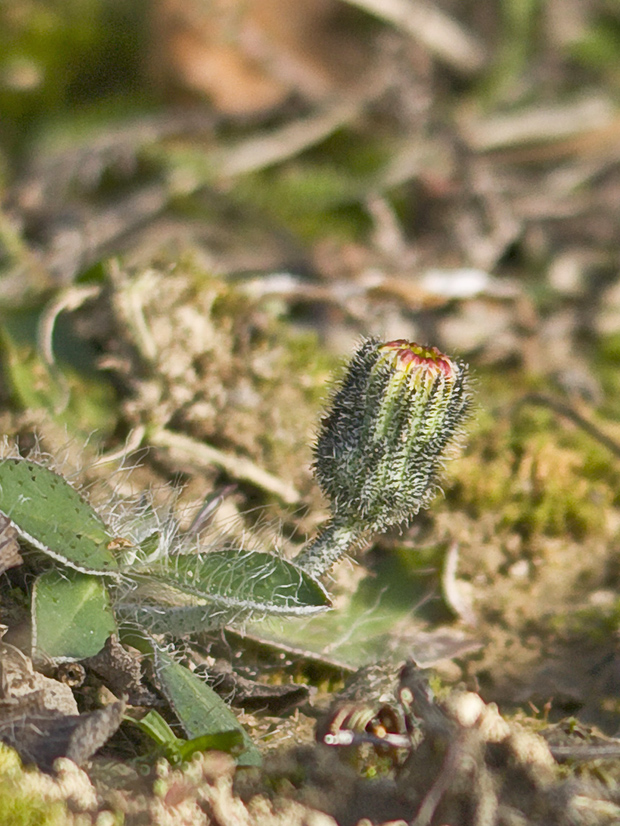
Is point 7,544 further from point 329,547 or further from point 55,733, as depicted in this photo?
point 329,547

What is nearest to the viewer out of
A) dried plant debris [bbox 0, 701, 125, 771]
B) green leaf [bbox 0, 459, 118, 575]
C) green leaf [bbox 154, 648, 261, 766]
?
dried plant debris [bbox 0, 701, 125, 771]

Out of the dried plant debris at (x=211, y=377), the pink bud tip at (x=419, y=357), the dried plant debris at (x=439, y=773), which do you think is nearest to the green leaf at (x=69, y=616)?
the dried plant debris at (x=439, y=773)

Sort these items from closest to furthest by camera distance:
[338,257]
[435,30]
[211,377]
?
[211,377] < [338,257] < [435,30]

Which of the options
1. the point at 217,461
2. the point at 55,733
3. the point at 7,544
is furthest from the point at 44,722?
the point at 217,461

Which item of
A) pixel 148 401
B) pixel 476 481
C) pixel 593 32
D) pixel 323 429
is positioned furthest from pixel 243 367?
pixel 593 32

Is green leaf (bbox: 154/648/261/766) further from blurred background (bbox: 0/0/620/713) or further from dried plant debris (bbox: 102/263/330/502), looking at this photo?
dried plant debris (bbox: 102/263/330/502)

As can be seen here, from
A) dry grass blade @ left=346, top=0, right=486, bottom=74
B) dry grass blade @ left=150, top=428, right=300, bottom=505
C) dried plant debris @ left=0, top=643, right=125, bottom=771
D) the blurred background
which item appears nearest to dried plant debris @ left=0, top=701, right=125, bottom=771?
dried plant debris @ left=0, top=643, right=125, bottom=771
